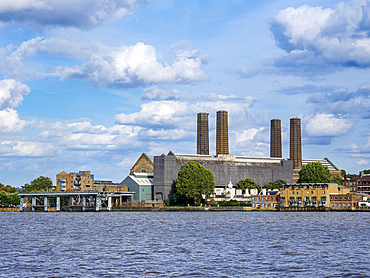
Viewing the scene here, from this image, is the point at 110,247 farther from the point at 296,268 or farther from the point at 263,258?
the point at 296,268

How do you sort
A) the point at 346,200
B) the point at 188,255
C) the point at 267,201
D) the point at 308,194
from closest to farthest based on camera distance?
the point at 188,255 < the point at 346,200 < the point at 308,194 < the point at 267,201

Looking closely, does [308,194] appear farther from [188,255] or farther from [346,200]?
[188,255]

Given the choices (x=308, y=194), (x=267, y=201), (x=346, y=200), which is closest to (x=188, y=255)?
(x=346, y=200)

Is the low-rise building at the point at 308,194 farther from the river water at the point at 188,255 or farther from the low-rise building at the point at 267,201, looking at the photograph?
the river water at the point at 188,255

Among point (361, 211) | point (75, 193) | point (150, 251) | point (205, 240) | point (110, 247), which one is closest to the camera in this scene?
point (150, 251)

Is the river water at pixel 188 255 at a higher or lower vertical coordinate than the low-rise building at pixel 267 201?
higher

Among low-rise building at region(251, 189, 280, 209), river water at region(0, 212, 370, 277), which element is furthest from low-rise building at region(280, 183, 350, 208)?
river water at region(0, 212, 370, 277)

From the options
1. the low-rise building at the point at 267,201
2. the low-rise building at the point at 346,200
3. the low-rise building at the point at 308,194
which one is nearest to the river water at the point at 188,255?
the low-rise building at the point at 346,200

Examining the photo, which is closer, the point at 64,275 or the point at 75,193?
the point at 64,275

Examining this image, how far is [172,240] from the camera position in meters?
71.6

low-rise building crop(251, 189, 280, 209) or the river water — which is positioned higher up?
the river water

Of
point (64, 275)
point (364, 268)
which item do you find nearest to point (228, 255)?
point (364, 268)

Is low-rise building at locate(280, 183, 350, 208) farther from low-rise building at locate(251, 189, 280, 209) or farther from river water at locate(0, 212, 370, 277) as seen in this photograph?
river water at locate(0, 212, 370, 277)

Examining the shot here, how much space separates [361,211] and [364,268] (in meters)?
134
